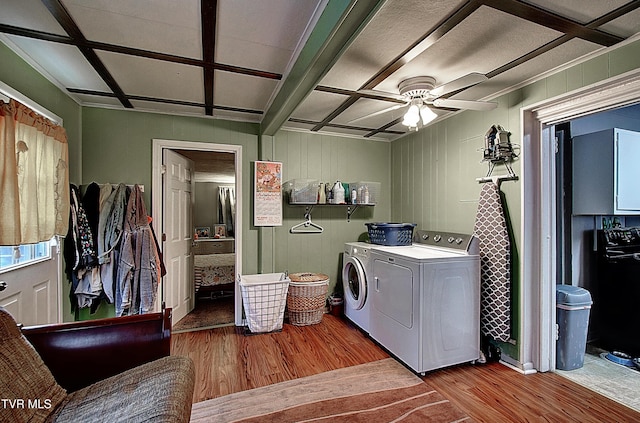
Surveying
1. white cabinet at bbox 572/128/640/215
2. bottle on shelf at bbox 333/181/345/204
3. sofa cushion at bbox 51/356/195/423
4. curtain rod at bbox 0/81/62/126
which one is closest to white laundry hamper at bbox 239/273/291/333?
bottle on shelf at bbox 333/181/345/204

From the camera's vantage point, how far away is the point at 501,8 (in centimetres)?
147

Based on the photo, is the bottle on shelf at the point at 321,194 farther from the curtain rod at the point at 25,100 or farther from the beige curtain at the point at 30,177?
the curtain rod at the point at 25,100

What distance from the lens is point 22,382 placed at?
123 centimetres

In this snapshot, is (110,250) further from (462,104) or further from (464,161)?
(464,161)

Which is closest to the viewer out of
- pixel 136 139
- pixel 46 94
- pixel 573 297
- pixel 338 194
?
pixel 46 94

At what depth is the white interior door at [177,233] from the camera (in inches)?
126

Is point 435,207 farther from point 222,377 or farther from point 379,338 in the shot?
point 222,377

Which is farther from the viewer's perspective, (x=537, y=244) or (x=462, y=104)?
(x=537, y=244)

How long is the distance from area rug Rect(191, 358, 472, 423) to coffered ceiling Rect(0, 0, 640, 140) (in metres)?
2.07

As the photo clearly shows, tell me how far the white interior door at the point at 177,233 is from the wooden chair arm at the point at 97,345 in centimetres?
168

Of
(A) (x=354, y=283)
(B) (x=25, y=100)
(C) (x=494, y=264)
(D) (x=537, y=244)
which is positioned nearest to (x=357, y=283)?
(A) (x=354, y=283)

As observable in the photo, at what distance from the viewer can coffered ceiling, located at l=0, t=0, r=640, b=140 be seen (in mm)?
1495

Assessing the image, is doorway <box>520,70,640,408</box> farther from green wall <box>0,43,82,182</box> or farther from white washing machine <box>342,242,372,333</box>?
green wall <box>0,43,82,182</box>

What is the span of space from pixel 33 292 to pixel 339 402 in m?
2.28
